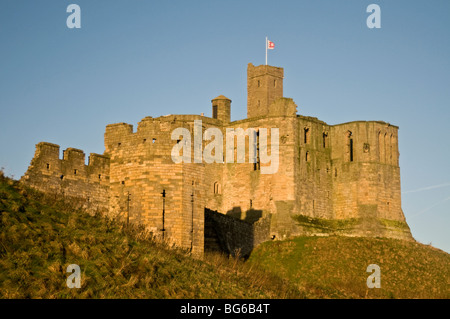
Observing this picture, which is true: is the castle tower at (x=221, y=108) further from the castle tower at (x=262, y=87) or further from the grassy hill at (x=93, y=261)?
the grassy hill at (x=93, y=261)

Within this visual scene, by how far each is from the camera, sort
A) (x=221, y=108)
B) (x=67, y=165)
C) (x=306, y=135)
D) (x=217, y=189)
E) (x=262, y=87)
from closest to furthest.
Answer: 1. (x=67, y=165)
2. (x=306, y=135)
3. (x=217, y=189)
4. (x=221, y=108)
5. (x=262, y=87)

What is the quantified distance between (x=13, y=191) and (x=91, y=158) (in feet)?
30.5

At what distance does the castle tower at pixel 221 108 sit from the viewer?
176ft

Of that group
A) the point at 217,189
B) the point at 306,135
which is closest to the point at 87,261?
the point at 217,189

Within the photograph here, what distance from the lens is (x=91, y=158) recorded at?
113ft

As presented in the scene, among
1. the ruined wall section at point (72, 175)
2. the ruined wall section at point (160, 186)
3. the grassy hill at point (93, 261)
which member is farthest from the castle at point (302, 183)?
the grassy hill at point (93, 261)

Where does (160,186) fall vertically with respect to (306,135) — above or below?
below

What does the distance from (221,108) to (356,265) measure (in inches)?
588

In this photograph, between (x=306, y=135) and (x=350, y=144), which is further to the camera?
(x=350, y=144)

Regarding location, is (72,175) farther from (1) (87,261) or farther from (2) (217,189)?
(2) (217,189)

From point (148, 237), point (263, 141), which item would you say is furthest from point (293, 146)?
point (148, 237)

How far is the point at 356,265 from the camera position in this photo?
4375 centimetres

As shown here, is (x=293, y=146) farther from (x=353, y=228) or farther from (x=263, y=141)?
(x=353, y=228)
